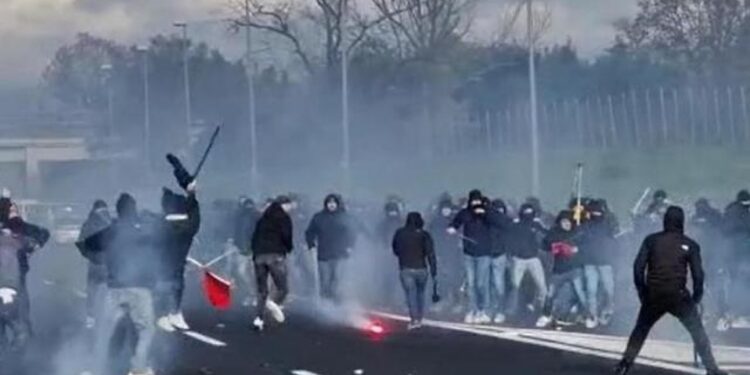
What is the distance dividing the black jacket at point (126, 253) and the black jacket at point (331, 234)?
1104 cm

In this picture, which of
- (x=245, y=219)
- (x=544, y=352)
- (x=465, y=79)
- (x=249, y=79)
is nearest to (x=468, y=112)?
(x=465, y=79)

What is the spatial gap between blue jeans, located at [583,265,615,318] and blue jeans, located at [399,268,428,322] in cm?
224

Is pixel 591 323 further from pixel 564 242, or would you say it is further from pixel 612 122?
pixel 612 122

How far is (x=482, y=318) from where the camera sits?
98.5 feet

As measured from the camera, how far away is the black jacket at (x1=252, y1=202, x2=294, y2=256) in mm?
28531

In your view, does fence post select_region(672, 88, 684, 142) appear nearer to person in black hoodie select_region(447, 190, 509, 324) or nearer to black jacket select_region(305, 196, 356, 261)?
black jacket select_region(305, 196, 356, 261)

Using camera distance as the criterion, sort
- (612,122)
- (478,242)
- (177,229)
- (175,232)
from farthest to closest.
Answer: (612,122), (478,242), (177,229), (175,232)

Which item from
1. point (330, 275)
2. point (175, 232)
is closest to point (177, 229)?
point (175, 232)

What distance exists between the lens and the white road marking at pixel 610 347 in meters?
22.3

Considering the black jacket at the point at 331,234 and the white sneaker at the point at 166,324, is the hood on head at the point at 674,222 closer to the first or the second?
the white sneaker at the point at 166,324

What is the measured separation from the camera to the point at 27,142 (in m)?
69.2

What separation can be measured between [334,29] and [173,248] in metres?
45.3

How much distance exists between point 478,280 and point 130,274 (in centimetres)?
1067

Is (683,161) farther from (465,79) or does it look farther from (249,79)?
(465,79)
